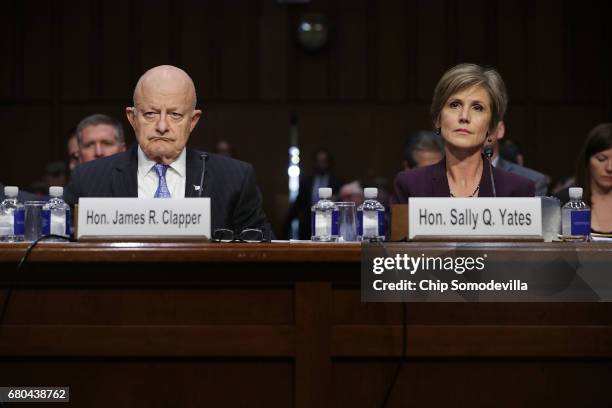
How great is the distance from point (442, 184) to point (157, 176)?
3.05ft

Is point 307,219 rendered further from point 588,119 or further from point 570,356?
point 570,356

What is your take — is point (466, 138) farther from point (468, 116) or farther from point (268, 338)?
point (268, 338)

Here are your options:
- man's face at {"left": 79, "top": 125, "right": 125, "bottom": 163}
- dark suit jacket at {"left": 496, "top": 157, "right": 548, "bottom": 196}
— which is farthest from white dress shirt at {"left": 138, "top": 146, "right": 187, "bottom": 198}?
dark suit jacket at {"left": 496, "top": 157, "right": 548, "bottom": 196}

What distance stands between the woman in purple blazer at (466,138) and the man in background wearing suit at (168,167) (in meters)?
→ 0.54

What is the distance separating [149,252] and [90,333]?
24 centimetres

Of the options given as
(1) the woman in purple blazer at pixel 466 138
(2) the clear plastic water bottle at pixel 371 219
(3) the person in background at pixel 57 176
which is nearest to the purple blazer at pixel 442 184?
(1) the woman in purple blazer at pixel 466 138

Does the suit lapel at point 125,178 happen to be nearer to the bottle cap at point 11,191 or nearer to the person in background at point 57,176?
the bottle cap at point 11,191

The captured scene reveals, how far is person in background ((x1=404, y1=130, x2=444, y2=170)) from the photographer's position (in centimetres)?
485

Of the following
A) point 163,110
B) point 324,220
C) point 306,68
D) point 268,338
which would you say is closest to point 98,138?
point 163,110

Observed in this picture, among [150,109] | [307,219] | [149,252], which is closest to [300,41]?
[307,219]

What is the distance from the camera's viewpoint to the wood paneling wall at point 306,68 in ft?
29.3

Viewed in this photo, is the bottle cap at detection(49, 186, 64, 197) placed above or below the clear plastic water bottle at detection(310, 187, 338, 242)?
above

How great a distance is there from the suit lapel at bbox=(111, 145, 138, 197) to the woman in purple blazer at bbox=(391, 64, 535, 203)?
2.84 ft

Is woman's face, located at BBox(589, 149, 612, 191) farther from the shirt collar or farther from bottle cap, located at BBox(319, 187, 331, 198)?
the shirt collar
